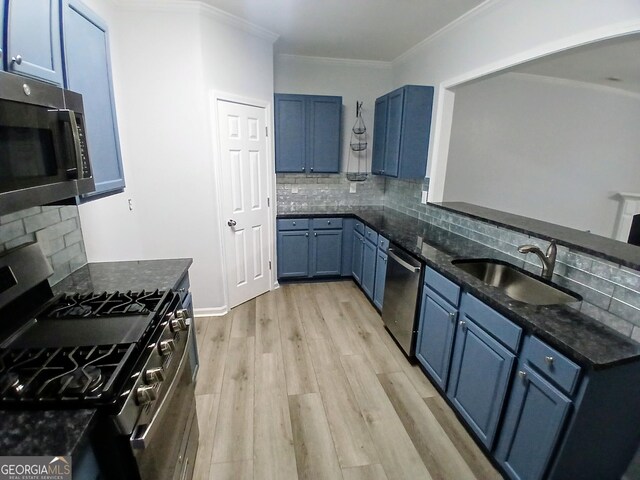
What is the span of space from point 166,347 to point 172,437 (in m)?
0.37

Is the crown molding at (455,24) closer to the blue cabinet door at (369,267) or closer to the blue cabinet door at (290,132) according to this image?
the blue cabinet door at (290,132)

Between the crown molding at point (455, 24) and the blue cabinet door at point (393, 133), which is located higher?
the crown molding at point (455, 24)

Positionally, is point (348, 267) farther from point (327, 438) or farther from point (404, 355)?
point (327, 438)

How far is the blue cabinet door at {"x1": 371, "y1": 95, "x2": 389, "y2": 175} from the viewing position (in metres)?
3.62

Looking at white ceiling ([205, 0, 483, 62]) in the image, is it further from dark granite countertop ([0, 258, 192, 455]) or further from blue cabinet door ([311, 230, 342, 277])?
dark granite countertop ([0, 258, 192, 455])

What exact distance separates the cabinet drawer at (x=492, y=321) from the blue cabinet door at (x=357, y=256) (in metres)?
1.84

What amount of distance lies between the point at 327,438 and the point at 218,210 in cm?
211

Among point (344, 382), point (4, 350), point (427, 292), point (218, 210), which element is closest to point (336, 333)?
point (344, 382)

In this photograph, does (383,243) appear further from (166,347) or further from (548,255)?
(166,347)

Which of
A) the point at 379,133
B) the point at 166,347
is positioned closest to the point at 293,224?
the point at 379,133

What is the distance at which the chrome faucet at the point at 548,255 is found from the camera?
172cm

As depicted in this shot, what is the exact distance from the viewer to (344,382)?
2.28 meters

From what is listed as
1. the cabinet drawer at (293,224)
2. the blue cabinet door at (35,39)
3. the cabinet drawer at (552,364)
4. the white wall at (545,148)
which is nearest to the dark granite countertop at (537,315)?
the cabinet drawer at (552,364)

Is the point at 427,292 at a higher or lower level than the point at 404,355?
higher
